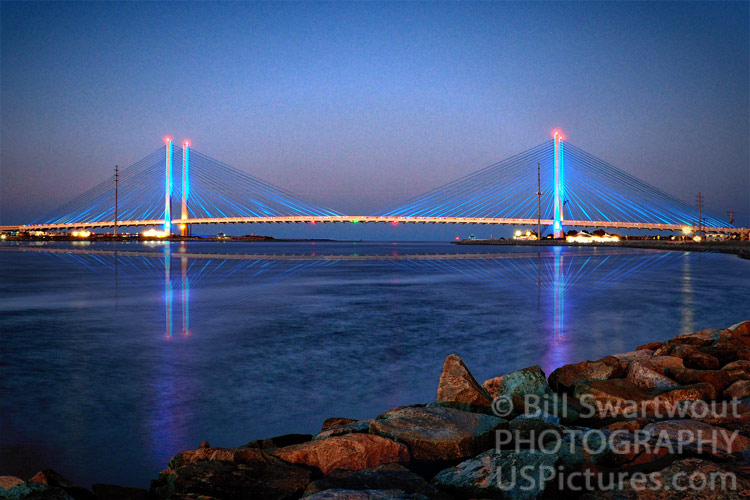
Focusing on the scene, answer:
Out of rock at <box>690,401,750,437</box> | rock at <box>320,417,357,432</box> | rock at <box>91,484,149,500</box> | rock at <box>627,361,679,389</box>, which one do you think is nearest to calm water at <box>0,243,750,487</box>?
rock at <box>320,417,357,432</box>

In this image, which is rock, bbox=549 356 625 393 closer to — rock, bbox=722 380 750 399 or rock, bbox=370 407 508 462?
rock, bbox=722 380 750 399

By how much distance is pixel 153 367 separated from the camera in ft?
19.0

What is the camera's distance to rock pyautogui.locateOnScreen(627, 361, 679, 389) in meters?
4.81

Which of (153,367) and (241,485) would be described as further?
(153,367)

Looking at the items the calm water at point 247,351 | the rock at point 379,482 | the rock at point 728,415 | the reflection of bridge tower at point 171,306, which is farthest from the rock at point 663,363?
the reflection of bridge tower at point 171,306

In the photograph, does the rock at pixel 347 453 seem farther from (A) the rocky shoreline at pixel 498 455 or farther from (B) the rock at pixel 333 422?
(B) the rock at pixel 333 422

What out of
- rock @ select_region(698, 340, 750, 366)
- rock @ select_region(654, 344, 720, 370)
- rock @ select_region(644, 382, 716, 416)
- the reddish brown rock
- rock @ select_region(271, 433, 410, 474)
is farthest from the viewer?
rock @ select_region(698, 340, 750, 366)

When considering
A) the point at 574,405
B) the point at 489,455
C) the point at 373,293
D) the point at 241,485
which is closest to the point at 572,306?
the point at 373,293

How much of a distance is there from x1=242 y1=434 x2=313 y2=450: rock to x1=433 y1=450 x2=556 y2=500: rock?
1061 millimetres

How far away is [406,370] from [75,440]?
306 cm

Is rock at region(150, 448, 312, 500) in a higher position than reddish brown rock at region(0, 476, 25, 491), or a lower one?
lower

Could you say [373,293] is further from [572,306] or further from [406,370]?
[406,370]

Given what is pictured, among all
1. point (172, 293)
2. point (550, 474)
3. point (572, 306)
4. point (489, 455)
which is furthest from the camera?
point (172, 293)

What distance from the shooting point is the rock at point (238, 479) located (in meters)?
2.87
